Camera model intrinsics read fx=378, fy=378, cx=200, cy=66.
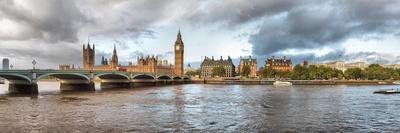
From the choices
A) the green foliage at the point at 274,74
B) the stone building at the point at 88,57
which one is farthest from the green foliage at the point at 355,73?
the stone building at the point at 88,57

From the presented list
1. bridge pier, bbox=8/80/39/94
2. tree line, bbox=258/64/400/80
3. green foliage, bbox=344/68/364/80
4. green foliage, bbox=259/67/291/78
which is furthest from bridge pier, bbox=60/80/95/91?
green foliage, bbox=344/68/364/80

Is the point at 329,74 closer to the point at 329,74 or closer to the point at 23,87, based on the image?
the point at 329,74

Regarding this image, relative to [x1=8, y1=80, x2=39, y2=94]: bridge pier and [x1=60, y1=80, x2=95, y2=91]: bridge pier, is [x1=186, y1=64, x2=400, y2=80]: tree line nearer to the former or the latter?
[x1=60, y1=80, x2=95, y2=91]: bridge pier

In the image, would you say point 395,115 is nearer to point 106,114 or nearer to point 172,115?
point 172,115

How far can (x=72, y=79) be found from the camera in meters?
85.1

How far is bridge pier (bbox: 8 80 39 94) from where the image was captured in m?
63.9

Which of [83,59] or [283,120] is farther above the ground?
[83,59]

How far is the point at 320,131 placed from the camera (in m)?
23.3

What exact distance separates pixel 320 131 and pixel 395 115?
1256 centimetres

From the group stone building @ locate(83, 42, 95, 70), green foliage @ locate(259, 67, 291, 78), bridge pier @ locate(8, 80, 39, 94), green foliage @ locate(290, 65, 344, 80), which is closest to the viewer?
bridge pier @ locate(8, 80, 39, 94)

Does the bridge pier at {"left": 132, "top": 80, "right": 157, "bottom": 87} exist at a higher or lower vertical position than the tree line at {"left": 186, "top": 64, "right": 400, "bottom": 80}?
lower

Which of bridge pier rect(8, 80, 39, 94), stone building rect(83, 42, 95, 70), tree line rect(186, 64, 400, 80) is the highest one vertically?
stone building rect(83, 42, 95, 70)

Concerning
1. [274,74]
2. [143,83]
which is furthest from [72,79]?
[274,74]

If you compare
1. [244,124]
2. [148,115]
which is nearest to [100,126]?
[148,115]
